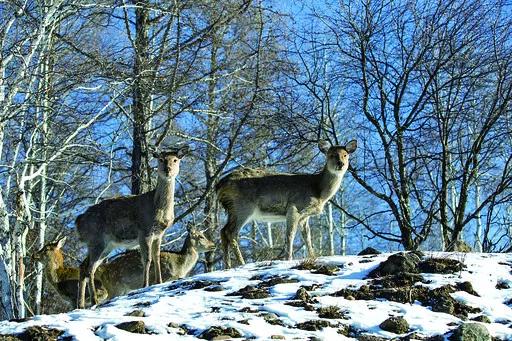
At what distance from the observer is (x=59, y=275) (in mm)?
15789

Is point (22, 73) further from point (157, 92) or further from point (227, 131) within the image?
point (227, 131)

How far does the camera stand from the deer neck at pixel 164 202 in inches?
530

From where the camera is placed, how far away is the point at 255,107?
738 inches

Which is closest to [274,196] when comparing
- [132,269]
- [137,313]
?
[132,269]

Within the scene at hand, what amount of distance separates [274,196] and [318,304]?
4.77 m

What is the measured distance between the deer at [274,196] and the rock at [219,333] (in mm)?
5549

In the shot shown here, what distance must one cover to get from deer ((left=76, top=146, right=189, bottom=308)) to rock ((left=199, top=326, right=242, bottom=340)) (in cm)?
506

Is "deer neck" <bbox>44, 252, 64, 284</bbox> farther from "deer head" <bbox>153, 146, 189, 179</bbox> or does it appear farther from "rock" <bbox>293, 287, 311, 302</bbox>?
"rock" <bbox>293, 287, 311, 302</bbox>

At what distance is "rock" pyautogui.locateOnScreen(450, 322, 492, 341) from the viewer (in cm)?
795

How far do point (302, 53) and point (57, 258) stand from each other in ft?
19.0

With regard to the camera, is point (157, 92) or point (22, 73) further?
point (157, 92)

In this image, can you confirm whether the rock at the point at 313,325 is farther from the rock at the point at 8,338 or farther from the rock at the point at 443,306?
the rock at the point at 8,338

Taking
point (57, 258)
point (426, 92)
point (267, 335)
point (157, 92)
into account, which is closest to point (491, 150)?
point (426, 92)

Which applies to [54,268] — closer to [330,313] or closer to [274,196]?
[274,196]
